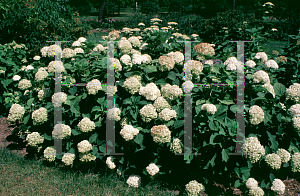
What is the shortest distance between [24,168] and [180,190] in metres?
2.15

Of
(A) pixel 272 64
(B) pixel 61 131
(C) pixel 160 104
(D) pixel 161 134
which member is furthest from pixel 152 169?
(A) pixel 272 64

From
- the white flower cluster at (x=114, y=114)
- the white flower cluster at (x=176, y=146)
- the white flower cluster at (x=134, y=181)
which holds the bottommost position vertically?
the white flower cluster at (x=134, y=181)

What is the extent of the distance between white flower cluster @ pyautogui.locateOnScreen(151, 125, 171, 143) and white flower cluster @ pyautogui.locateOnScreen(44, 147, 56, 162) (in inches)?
61.6

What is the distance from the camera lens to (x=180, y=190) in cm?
319

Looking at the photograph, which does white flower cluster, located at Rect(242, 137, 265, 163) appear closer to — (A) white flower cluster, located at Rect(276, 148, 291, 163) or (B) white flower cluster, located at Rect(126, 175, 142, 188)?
(A) white flower cluster, located at Rect(276, 148, 291, 163)

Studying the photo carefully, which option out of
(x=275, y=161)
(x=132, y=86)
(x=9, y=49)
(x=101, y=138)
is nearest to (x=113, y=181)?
(x=101, y=138)

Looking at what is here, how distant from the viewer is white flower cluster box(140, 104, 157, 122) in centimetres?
296

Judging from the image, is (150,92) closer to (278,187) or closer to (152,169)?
(152,169)

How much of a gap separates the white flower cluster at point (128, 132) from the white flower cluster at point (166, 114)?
1.09 feet

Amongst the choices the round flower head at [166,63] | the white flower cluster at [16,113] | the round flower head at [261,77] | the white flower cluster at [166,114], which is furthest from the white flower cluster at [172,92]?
the white flower cluster at [16,113]

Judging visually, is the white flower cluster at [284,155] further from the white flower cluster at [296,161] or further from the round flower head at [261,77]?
the round flower head at [261,77]

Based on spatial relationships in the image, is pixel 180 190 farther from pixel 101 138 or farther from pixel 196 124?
pixel 101 138

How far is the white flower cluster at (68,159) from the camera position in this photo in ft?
→ 11.0

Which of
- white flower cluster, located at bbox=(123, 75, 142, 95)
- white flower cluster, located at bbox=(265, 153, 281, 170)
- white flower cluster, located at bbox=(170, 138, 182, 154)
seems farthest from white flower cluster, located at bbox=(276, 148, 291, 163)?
white flower cluster, located at bbox=(123, 75, 142, 95)
